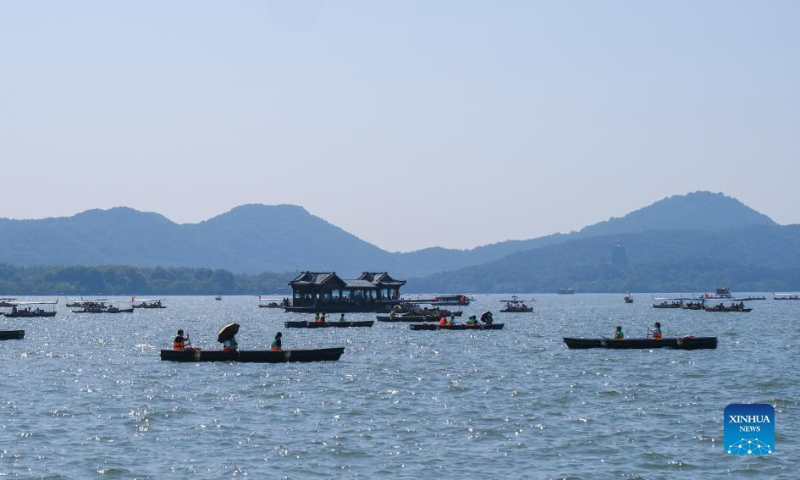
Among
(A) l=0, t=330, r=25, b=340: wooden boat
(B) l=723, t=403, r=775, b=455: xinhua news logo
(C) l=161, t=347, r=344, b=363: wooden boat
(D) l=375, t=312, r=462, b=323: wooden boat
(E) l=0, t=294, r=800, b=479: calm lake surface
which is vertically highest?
(D) l=375, t=312, r=462, b=323: wooden boat

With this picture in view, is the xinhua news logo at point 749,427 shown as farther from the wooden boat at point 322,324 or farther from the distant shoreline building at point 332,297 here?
the distant shoreline building at point 332,297

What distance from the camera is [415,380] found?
56938mm

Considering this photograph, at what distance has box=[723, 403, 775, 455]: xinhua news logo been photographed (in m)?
14.0

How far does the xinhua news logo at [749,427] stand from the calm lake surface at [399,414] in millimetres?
17433

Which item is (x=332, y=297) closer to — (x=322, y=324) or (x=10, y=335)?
(x=322, y=324)

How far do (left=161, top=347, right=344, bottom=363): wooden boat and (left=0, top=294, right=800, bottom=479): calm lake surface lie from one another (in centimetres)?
55

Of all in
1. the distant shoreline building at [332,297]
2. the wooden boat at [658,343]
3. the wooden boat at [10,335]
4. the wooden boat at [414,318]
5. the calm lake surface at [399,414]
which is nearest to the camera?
the calm lake surface at [399,414]

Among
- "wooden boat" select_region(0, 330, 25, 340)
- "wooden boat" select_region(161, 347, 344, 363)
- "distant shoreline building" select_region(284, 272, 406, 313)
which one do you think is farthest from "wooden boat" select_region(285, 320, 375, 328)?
"wooden boat" select_region(161, 347, 344, 363)

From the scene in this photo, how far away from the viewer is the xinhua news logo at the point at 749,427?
14.0 metres

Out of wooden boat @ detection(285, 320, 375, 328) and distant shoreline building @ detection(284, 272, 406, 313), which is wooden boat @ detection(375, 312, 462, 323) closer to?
wooden boat @ detection(285, 320, 375, 328)

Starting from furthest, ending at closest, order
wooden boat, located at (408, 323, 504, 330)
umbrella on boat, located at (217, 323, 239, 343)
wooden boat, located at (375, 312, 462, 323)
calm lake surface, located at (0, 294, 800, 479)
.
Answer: wooden boat, located at (375, 312, 462, 323) → wooden boat, located at (408, 323, 504, 330) → umbrella on boat, located at (217, 323, 239, 343) → calm lake surface, located at (0, 294, 800, 479)

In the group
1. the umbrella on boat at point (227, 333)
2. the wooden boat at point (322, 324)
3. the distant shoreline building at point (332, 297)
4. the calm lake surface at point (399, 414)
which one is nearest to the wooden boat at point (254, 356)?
the calm lake surface at point (399, 414)

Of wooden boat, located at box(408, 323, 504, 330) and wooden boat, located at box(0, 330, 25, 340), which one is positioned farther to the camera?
wooden boat, located at box(408, 323, 504, 330)

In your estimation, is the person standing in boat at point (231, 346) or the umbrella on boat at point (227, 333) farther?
the person standing in boat at point (231, 346)
